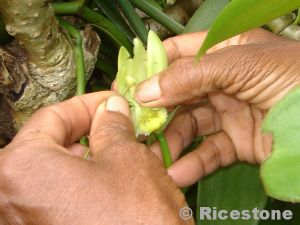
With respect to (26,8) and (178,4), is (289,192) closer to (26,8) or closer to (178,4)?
(26,8)

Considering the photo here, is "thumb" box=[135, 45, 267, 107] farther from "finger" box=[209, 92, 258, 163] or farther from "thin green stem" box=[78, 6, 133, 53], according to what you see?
"thin green stem" box=[78, 6, 133, 53]

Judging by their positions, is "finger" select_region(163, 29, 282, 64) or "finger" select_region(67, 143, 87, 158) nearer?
"finger" select_region(67, 143, 87, 158)

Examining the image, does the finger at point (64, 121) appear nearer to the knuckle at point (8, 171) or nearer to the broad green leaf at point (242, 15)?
the knuckle at point (8, 171)

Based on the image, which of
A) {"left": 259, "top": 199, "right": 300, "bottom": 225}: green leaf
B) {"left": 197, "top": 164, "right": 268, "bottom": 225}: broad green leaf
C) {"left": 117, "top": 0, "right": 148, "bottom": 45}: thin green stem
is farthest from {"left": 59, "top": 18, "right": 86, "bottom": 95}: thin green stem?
{"left": 259, "top": 199, "right": 300, "bottom": 225}: green leaf

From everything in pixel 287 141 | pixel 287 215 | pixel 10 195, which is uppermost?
pixel 287 141

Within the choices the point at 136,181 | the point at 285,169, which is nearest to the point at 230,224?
the point at 136,181
